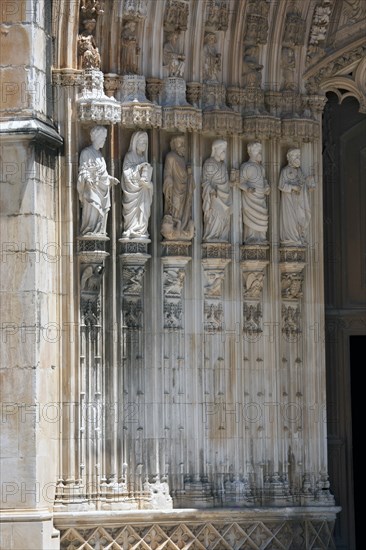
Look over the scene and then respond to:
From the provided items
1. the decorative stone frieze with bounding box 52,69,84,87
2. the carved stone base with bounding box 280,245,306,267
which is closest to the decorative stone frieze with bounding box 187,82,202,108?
the decorative stone frieze with bounding box 52,69,84,87

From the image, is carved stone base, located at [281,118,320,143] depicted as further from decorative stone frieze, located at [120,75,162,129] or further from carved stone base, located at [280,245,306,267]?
decorative stone frieze, located at [120,75,162,129]

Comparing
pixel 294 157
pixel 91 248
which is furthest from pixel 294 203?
pixel 91 248

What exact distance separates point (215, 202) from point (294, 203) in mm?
1046

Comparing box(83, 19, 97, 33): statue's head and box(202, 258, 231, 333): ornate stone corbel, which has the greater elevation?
box(83, 19, 97, 33): statue's head

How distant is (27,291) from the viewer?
18.6 metres

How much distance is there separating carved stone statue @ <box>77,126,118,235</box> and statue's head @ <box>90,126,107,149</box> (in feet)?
0.41

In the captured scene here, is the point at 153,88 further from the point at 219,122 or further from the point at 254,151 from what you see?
the point at 254,151

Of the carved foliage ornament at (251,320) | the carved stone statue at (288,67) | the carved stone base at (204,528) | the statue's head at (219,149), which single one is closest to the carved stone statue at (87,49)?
the statue's head at (219,149)

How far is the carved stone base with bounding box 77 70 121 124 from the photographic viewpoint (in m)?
19.3

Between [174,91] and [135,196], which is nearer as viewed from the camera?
[135,196]

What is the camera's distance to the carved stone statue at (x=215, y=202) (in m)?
20.1

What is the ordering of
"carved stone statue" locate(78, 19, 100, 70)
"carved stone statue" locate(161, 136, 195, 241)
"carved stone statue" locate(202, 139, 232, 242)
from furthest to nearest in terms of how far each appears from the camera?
"carved stone statue" locate(202, 139, 232, 242) → "carved stone statue" locate(161, 136, 195, 241) → "carved stone statue" locate(78, 19, 100, 70)

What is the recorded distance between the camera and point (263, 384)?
66.6 feet

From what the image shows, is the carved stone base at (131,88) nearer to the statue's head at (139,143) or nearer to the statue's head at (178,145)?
the statue's head at (139,143)
